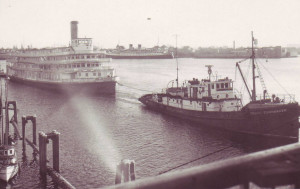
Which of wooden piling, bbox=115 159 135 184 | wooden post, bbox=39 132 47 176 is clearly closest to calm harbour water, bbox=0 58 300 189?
wooden post, bbox=39 132 47 176

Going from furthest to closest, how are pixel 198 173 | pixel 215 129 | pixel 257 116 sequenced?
pixel 215 129 < pixel 257 116 < pixel 198 173

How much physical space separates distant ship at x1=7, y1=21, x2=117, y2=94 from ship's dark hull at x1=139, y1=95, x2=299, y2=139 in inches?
1220

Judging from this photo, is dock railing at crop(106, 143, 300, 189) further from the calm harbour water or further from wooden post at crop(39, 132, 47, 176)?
wooden post at crop(39, 132, 47, 176)

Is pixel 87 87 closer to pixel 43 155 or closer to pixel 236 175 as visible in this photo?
pixel 43 155

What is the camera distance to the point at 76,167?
2458cm

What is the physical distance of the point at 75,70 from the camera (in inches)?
2638

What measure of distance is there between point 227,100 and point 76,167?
19.9 metres

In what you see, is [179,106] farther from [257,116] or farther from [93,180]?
[93,180]

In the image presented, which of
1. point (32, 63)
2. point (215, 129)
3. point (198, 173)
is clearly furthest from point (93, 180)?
point (32, 63)

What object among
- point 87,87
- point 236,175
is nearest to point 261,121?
point 236,175

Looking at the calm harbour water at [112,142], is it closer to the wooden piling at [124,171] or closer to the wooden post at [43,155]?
the wooden post at [43,155]

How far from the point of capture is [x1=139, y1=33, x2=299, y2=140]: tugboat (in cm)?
3278

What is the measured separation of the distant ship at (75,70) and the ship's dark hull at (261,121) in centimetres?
3098

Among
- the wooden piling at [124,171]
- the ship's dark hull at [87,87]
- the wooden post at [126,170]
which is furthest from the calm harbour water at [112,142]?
the ship's dark hull at [87,87]
